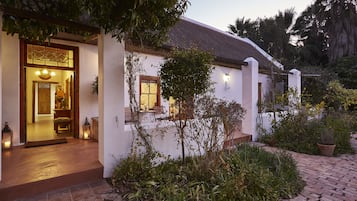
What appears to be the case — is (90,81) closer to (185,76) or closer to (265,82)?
(185,76)

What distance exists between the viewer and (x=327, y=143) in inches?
270

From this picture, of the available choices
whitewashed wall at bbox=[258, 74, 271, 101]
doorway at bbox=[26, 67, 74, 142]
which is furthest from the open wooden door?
whitewashed wall at bbox=[258, 74, 271, 101]

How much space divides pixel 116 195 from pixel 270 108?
6.87m

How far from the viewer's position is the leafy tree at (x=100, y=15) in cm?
349

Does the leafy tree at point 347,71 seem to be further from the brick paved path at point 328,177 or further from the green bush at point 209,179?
the green bush at point 209,179

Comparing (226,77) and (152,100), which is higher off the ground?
(226,77)

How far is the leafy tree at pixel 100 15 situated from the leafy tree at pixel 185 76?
621 mm

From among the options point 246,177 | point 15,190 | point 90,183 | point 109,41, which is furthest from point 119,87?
point 246,177

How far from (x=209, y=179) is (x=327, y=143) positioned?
4.70m

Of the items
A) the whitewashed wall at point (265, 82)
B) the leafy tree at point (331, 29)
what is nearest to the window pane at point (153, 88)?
the whitewashed wall at point (265, 82)

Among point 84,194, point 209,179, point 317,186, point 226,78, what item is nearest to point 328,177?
point 317,186

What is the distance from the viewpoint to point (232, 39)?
15516 mm

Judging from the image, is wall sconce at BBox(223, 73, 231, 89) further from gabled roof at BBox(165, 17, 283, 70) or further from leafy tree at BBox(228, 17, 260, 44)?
leafy tree at BBox(228, 17, 260, 44)

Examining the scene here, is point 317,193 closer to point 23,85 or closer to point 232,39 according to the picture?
point 23,85
